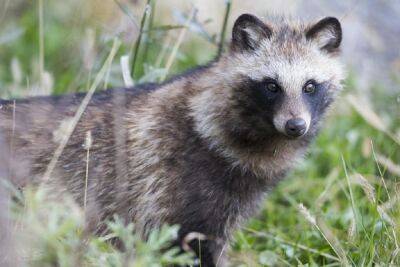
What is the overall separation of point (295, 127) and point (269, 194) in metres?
0.73

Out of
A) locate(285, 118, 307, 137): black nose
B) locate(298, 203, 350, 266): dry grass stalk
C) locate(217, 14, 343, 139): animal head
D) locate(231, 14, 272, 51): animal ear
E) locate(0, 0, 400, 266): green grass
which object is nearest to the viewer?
locate(0, 0, 400, 266): green grass

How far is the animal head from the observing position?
4.59 metres

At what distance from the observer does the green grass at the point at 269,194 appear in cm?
356

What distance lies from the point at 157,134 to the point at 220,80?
508mm

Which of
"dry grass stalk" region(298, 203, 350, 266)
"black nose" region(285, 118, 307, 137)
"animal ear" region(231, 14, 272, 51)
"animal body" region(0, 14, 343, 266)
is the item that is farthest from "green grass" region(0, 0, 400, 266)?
"animal ear" region(231, 14, 272, 51)

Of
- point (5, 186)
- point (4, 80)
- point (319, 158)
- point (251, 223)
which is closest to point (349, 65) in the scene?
point (319, 158)

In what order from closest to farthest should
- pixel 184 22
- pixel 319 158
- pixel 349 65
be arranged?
pixel 184 22 < pixel 319 158 < pixel 349 65

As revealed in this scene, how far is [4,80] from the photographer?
7508mm

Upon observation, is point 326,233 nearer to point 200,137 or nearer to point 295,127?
point 295,127

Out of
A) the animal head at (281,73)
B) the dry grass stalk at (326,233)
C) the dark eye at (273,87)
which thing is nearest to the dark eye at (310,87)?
the animal head at (281,73)

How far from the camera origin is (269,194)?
5.01 m

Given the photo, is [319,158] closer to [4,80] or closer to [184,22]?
[184,22]

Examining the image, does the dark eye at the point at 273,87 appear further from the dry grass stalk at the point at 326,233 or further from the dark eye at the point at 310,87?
the dry grass stalk at the point at 326,233

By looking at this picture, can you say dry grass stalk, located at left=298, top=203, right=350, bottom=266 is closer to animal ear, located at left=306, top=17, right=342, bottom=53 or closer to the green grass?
the green grass
